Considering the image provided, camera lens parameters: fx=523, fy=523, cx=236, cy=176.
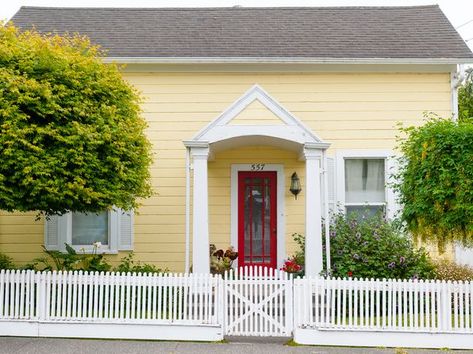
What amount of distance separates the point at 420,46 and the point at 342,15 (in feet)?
8.65

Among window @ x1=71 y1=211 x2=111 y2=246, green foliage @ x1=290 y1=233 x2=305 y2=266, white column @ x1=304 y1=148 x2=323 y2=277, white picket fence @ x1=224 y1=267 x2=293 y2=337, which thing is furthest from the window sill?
white column @ x1=304 y1=148 x2=323 y2=277

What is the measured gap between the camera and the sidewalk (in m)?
7.11

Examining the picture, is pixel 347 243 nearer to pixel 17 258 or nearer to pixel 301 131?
pixel 301 131

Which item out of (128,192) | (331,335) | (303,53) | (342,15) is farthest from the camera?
(342,15)

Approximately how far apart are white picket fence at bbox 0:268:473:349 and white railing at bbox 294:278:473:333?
0.01m

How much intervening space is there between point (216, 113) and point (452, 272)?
18.6 ft

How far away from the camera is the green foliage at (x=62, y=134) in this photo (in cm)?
749

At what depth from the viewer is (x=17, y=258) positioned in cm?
1091

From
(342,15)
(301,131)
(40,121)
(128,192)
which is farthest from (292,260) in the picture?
(342,15)

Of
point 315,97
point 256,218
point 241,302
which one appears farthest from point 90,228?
point 315,97

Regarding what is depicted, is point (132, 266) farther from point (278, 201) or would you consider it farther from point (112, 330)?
point (278, 201)

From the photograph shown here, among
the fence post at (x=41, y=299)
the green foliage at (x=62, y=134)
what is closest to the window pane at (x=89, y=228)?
the green foliage at (x=62, y=134)

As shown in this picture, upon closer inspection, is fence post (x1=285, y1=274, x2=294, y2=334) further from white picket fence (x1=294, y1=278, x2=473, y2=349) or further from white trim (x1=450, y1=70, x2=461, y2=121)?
white trim (x1=450, y1=70, x2=461, y2=121)

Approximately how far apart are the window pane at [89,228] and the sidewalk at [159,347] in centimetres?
350
